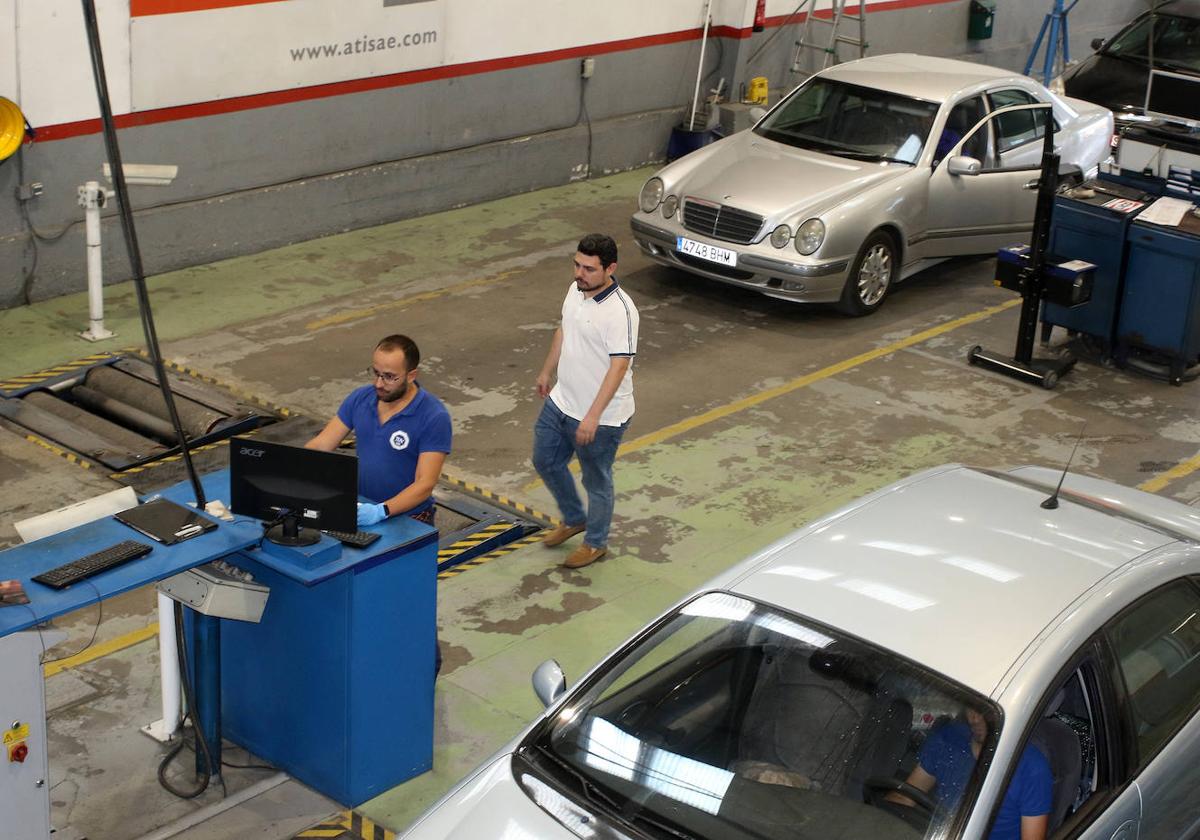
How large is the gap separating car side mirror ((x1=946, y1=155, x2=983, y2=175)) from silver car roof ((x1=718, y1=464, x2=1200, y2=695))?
6.53 m

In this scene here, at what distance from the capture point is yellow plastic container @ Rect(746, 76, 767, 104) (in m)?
15.6

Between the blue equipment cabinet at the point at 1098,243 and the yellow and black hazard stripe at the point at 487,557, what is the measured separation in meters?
4.68

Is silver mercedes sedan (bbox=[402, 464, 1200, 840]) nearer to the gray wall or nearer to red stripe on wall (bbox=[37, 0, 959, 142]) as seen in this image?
the gray wall

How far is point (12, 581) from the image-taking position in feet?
15.3

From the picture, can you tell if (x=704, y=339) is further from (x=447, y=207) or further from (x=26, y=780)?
(x=26, y=780)

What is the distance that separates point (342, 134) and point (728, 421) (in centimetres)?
474

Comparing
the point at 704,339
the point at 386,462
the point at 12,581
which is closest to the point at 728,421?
the point at 704,339

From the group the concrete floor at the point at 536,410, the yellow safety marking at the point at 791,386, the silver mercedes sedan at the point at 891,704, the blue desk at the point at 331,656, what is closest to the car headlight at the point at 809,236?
the concrete floor at the point at 536,410

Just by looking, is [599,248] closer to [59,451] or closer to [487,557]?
[487,557]

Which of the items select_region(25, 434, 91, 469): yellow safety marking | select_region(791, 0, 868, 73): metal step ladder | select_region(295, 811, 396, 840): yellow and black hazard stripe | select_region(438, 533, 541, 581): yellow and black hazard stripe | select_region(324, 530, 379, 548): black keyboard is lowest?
select_region(295, 811, 396, 840): yellow and black hazard stripe

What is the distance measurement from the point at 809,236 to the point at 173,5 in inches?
194

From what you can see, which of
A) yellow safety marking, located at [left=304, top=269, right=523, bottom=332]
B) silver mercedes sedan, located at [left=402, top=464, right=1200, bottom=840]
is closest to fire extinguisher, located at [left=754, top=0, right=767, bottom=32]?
yellow safety marking, located at [left=304, top=269, right=523, bottom=332]

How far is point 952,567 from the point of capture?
4637mm

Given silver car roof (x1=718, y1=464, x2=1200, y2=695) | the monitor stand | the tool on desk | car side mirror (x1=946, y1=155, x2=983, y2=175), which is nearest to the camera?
silver car roof (x1=718, y1=464, x2=1200, y2=695)
